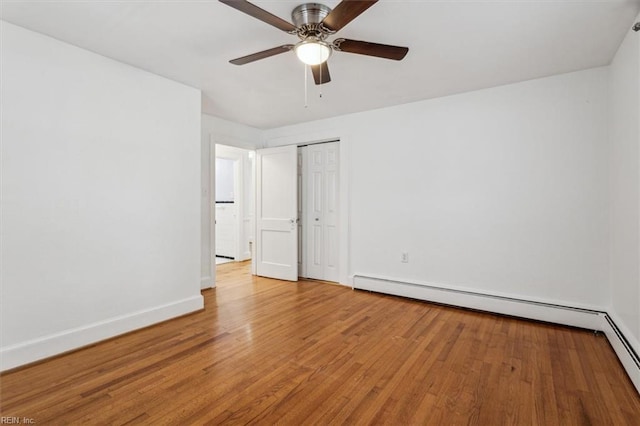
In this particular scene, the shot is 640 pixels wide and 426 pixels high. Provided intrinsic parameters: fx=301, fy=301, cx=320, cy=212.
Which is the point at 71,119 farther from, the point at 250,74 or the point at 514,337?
the point at 514,337

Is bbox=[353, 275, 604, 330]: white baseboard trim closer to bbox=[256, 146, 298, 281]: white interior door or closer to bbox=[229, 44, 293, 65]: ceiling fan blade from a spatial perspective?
bbox=[256, 146, 298, 281]: white interior door

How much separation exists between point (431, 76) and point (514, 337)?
2614 mm

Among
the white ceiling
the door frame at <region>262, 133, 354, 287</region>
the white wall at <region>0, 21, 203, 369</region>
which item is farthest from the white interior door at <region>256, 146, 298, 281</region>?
the white wall at <region>0, 21, 203, 369</region>

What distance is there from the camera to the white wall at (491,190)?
2.92 meters

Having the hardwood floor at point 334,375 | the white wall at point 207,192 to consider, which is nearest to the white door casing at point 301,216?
the white wall at point 207,192

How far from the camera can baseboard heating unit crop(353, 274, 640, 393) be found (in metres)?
2.21

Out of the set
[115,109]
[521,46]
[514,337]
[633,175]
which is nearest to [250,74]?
[115,109]

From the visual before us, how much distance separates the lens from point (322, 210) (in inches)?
188

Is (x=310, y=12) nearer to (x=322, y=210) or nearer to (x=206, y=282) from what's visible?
(x=322, y=210)

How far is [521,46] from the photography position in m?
2.48

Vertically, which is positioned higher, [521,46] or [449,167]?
[521,46]

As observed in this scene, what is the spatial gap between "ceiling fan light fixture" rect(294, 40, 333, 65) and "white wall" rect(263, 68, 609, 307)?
6.91 feet

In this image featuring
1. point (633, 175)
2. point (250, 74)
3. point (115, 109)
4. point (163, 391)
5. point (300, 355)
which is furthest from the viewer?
point (250, 74)

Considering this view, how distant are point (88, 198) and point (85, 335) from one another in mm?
1162
